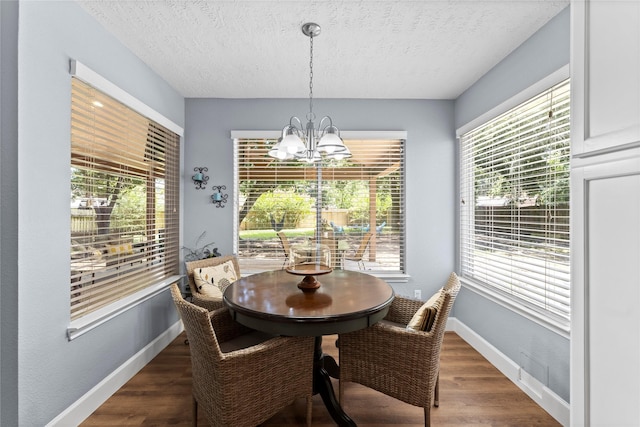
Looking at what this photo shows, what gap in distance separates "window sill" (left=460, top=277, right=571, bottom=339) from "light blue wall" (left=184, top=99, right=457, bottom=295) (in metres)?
0.56

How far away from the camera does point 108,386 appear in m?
2.12

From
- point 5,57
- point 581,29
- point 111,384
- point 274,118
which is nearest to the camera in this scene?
point 581,29

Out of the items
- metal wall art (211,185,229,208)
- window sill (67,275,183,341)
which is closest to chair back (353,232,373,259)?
metal wall art (211,185,229,208)

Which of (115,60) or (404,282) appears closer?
(115,60)

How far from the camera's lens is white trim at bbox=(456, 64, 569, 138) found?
188cm

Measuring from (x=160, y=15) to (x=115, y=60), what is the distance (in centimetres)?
56

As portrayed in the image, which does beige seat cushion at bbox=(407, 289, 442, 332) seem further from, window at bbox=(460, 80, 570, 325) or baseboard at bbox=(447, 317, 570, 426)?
baseboard at bbox=(447, 317, 570, 426)

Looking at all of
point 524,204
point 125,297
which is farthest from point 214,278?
point 524,204

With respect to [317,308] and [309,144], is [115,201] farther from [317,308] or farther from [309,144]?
[317,308]

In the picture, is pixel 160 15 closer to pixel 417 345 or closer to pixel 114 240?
pixel 114 240

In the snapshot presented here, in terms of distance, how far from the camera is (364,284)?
7.08 ft

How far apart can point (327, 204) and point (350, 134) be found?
32.2 inches

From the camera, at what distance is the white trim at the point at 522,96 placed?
1878mm

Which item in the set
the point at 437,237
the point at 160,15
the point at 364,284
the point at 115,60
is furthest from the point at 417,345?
the point at 115,60
